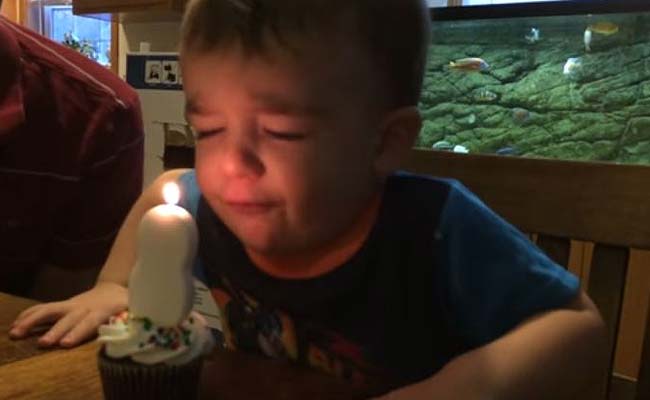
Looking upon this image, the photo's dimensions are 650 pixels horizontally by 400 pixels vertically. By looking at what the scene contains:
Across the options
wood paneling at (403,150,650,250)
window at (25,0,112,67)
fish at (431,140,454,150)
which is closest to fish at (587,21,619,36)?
fish at (431,140,454,150)

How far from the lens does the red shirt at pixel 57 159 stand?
1086 millimetres

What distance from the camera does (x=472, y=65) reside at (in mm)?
2516

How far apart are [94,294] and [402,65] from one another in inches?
15.4

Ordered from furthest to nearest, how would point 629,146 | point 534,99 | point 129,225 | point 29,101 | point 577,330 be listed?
1. point 534,99
2. point 629,146
3. point 29,101
4. point 129,225
5. point 577,330

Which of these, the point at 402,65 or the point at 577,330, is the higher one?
the point at 402,65

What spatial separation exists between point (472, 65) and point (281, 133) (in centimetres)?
205

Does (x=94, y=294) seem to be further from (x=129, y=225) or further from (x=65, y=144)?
(x=65, y=144)

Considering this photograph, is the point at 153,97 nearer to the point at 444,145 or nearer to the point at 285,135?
the point at 444,145

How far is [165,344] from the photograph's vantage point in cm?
52

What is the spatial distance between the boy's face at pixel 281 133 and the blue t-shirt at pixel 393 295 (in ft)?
0.35

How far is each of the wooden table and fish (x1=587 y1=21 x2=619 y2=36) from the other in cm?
188

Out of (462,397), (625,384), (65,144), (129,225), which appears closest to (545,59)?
(625,384)

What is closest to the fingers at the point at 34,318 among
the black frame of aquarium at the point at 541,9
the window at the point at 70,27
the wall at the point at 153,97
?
the black frame of aquarium at the point at 541,9

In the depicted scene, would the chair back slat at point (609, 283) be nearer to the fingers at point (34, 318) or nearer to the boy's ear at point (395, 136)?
the boy's ear at point (395, 136)
